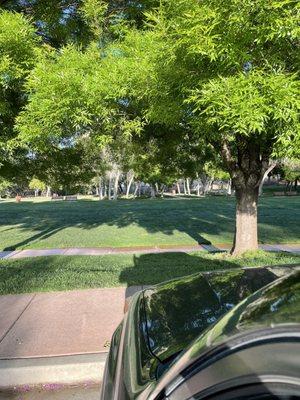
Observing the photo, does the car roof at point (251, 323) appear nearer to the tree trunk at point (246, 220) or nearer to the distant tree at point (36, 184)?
the tree trunk at point (246, 220)

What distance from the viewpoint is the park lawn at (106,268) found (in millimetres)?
7156

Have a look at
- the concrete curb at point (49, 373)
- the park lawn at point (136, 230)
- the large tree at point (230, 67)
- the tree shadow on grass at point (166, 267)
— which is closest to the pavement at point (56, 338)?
the concrete curb at point (49, 373)

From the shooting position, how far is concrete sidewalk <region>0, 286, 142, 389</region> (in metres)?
4.24

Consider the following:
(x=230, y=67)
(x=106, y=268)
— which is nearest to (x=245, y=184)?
(x=106, y=268)

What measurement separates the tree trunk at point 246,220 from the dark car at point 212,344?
21.6 feet

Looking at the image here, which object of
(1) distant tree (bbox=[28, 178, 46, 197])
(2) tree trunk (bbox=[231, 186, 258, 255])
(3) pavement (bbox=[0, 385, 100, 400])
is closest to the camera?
(3) pavement (bbox=[0, 385, 100, 400])

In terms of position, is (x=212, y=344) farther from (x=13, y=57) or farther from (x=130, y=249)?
(x=130, y=249)

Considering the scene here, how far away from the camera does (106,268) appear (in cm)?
854

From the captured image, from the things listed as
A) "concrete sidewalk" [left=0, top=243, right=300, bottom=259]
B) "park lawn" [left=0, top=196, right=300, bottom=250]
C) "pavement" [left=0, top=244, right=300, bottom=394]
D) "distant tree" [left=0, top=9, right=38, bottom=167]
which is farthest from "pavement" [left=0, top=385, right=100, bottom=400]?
"park lawn" [left=0, top=196, right=300, bottom=250]

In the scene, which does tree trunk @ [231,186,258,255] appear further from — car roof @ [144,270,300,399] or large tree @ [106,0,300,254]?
car roof @ [144,270,300,399]

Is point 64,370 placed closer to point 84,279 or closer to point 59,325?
point 59,325

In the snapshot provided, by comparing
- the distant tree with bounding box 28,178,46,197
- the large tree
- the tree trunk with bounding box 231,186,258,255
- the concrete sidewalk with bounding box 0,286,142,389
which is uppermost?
the large tree

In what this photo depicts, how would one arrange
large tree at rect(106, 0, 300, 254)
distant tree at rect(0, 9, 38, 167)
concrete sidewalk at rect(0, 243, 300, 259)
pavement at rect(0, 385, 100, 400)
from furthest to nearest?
concrete sidewalk at rect(0, 243, 300, 259) → distant tree at rect(0, 9, 38, 167) → large tree at rect(106, 0, 300, 254) → pavement at rect(0, 385, 100, 400)

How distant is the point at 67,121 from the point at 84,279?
270 cm
